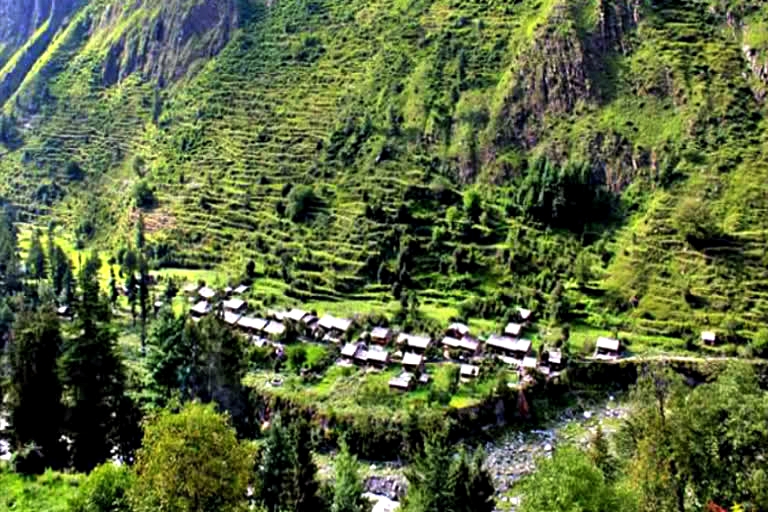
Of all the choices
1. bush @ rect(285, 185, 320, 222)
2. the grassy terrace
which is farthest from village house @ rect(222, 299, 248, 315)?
bush @ rect(285, 185, 320, 222)

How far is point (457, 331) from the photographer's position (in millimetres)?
64938

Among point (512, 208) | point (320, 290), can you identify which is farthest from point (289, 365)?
point (512, 208)

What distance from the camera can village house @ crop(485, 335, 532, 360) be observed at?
202ft

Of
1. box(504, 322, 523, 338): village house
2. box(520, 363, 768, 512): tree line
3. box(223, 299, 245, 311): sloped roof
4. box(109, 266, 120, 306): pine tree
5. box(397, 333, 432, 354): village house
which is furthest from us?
box(109, 266, 120, 306): pine tree

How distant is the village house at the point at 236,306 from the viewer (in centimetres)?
7306

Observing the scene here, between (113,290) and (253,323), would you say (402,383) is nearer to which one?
(253,323)

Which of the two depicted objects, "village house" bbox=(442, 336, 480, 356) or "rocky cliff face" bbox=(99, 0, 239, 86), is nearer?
"village house" bbox=(442, 336, 480, 356)

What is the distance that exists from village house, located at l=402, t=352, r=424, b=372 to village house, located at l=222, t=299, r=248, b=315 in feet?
71.2

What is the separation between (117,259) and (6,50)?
112727 mm

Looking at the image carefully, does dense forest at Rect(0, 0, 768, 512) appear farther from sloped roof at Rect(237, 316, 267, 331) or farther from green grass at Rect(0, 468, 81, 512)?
sloped roof at Rect(237, 316, 267, 331)

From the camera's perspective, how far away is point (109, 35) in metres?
144

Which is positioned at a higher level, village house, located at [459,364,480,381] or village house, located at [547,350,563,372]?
village house, located at [547,350,563,372]

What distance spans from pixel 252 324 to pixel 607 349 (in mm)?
36484

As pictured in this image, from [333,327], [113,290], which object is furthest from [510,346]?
[113,290]
